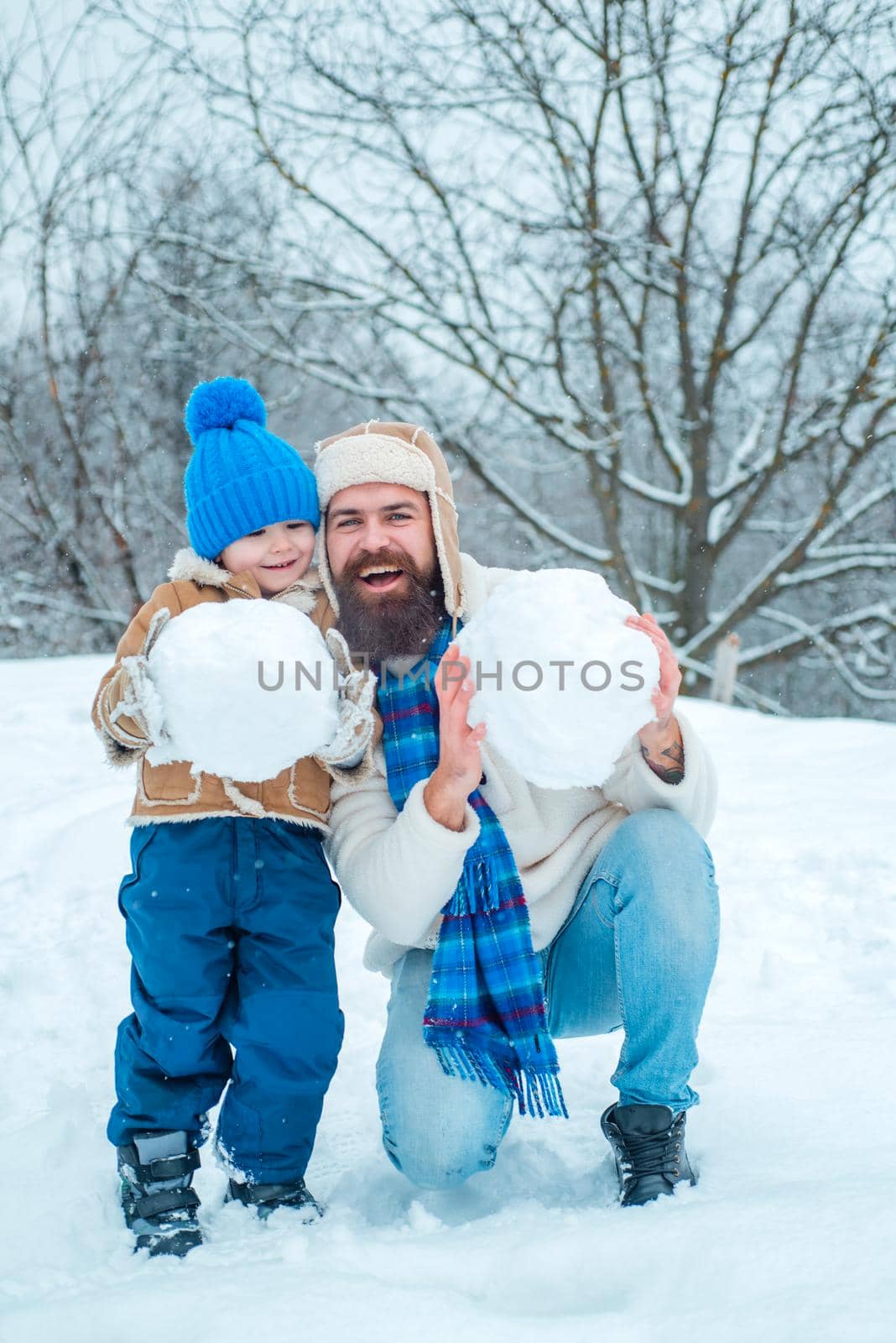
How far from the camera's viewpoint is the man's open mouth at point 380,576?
1.87 metres

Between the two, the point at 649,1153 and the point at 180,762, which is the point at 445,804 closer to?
the point at 180,762

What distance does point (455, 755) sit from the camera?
1597 mm

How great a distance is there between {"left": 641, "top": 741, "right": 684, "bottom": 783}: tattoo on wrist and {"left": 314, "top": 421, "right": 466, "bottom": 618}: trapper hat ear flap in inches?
20.5

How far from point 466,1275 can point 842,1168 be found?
0.60 metres

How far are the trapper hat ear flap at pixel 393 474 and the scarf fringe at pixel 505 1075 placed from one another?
33.8 inches

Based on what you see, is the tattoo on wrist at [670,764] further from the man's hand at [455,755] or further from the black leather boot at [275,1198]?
the black leather boot at [275,1198]

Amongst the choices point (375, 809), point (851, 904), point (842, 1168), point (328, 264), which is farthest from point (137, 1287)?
point (328, 264)

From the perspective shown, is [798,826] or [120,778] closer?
[798,826]

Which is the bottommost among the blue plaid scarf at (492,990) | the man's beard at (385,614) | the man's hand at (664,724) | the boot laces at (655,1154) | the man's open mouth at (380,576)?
the boot laces at (655,1154)

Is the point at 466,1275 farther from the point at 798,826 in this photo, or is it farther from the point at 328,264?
the point at 328,264

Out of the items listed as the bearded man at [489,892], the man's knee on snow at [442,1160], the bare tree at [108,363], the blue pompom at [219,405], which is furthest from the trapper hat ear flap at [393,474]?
the bare tree at [108,363]

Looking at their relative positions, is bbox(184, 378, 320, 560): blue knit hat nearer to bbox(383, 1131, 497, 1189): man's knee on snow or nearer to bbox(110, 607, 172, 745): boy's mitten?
bbox(110, 607, 172, 745): boy's mitten

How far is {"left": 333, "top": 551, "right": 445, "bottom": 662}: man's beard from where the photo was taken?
183cm

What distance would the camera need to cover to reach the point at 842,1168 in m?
1.40
